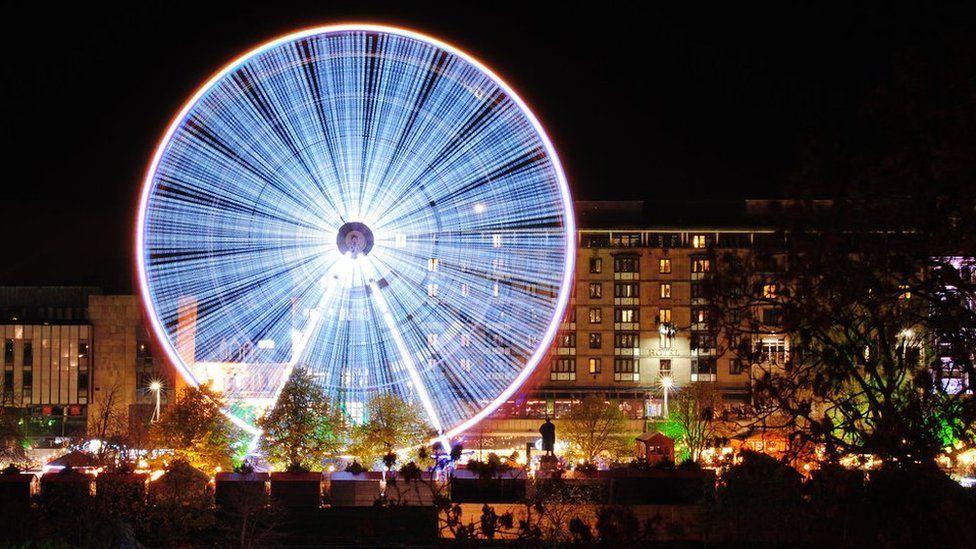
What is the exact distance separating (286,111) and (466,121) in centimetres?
391

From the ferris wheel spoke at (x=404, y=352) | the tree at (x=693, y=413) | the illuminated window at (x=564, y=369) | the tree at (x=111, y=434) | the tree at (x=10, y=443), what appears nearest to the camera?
the tree at (x=111, y=434)

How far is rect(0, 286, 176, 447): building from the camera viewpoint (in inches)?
2200

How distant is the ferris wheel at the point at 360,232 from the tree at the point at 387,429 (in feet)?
16.1

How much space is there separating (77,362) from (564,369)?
25.7 m

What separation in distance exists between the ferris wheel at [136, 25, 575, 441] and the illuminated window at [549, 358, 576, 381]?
38432 millimetres

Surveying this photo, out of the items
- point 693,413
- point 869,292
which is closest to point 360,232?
point 869,292

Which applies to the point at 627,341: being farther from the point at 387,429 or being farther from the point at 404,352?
the point at 404,352

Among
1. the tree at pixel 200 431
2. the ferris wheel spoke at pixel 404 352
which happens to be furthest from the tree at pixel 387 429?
the ferris wheel spoke at pixel 404 352

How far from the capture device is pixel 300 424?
27.8 meters

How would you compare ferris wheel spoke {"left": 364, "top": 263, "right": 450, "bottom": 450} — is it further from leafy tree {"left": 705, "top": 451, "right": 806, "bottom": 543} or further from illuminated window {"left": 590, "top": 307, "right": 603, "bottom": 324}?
illuminated window {"left": 590, "top": 307, "right": 603, "bottom": 324}

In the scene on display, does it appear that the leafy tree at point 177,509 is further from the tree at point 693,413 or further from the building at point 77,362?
the building at point 77,362

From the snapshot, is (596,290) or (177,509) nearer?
(177,509)

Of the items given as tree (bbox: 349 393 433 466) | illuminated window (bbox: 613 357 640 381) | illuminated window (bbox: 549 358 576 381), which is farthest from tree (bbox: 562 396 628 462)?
illuminated window (bbox: 613 357 640 381)

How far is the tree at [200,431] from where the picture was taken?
97.7 ft
